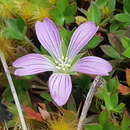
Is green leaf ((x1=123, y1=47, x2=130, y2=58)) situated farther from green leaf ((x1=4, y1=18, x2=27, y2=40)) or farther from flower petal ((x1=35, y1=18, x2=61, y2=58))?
green leaf ((x1=4, y1=18, x2=27, y2=40))

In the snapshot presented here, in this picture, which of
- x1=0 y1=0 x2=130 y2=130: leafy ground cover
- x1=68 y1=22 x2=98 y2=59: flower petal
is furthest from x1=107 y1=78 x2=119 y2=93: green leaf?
x1=68 y1=22 x2=98 y2=59: flower petal

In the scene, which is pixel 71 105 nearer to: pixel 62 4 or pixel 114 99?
pixel 114 99

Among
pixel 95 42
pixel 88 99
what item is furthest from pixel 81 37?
pixel 88 99

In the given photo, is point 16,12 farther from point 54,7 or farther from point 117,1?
point 117,1

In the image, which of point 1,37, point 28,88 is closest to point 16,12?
point 1,37

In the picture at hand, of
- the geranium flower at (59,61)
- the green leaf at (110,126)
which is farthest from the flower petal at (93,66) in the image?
the green leaf at (110,126)

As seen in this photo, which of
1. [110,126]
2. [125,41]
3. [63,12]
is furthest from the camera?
[63,12]
